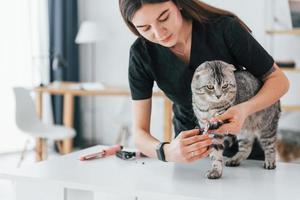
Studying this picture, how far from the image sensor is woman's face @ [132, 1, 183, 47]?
1001 millimetres

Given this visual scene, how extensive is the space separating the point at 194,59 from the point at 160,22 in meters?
0.14

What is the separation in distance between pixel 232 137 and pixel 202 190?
0.25 metres

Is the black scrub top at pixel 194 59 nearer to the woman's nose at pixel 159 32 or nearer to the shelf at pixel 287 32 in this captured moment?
the woman's nose at pixel 159 32

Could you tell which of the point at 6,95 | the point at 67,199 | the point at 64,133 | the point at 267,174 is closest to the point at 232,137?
the point at 267,174

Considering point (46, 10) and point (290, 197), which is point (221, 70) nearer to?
point (290, 197)

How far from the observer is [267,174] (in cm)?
105

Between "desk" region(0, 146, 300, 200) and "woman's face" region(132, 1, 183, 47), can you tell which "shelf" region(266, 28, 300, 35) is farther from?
"woman's face" region(132, 1, 183, 47)

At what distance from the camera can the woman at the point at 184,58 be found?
995mm

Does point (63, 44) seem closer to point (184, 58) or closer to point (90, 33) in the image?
point (90, 33)

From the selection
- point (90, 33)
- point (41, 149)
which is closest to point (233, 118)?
point (41, 149)

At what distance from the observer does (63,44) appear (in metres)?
4.29

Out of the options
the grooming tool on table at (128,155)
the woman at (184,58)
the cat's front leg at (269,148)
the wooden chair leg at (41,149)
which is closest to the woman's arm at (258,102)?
the woman at (184,58)

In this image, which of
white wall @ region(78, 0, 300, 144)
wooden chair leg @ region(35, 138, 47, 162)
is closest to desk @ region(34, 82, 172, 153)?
wooden chair leg @ region(35, 138, 47, 162)

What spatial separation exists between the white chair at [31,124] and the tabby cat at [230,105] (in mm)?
2176
